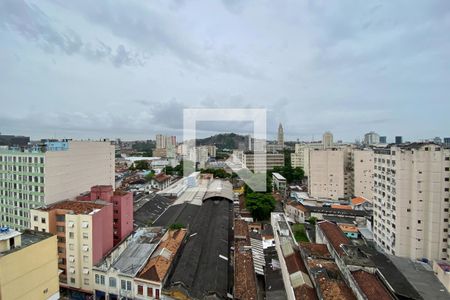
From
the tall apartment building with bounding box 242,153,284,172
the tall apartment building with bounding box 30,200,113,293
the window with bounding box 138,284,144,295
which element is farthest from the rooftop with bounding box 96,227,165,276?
the tall apartment building with bounding box 242,153,284,172

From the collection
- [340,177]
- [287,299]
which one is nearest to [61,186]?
[287,299]

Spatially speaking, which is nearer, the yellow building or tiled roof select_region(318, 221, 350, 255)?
the yellow building

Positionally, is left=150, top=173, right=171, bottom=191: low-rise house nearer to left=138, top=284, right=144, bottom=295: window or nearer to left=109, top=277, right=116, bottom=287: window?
left=109, top=277, right=116, bottom=287: window

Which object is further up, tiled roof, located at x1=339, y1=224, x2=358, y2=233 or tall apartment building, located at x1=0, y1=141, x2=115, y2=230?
tall apartment building, located at x1=0, y1=141, x2=115, y2=230

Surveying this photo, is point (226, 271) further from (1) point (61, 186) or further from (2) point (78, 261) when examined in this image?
(1) point (61, 186)

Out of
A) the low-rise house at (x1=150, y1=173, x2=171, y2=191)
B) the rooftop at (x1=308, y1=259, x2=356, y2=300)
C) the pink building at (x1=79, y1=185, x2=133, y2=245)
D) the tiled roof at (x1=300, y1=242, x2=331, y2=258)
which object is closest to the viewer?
the rooftop at (x1=308, y1=259, x2=356, y2=300)

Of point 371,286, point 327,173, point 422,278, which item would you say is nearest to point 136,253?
point 371,286

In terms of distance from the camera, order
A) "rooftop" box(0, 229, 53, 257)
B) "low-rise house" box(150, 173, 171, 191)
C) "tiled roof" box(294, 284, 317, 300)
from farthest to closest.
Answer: "low-rise house" box(150, 173, 171, 191)
"tiled roof" box(294, 284, 317, 300)
"rooftop" box(0, 229, 53, 257)

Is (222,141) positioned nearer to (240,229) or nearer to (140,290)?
(240,229)
